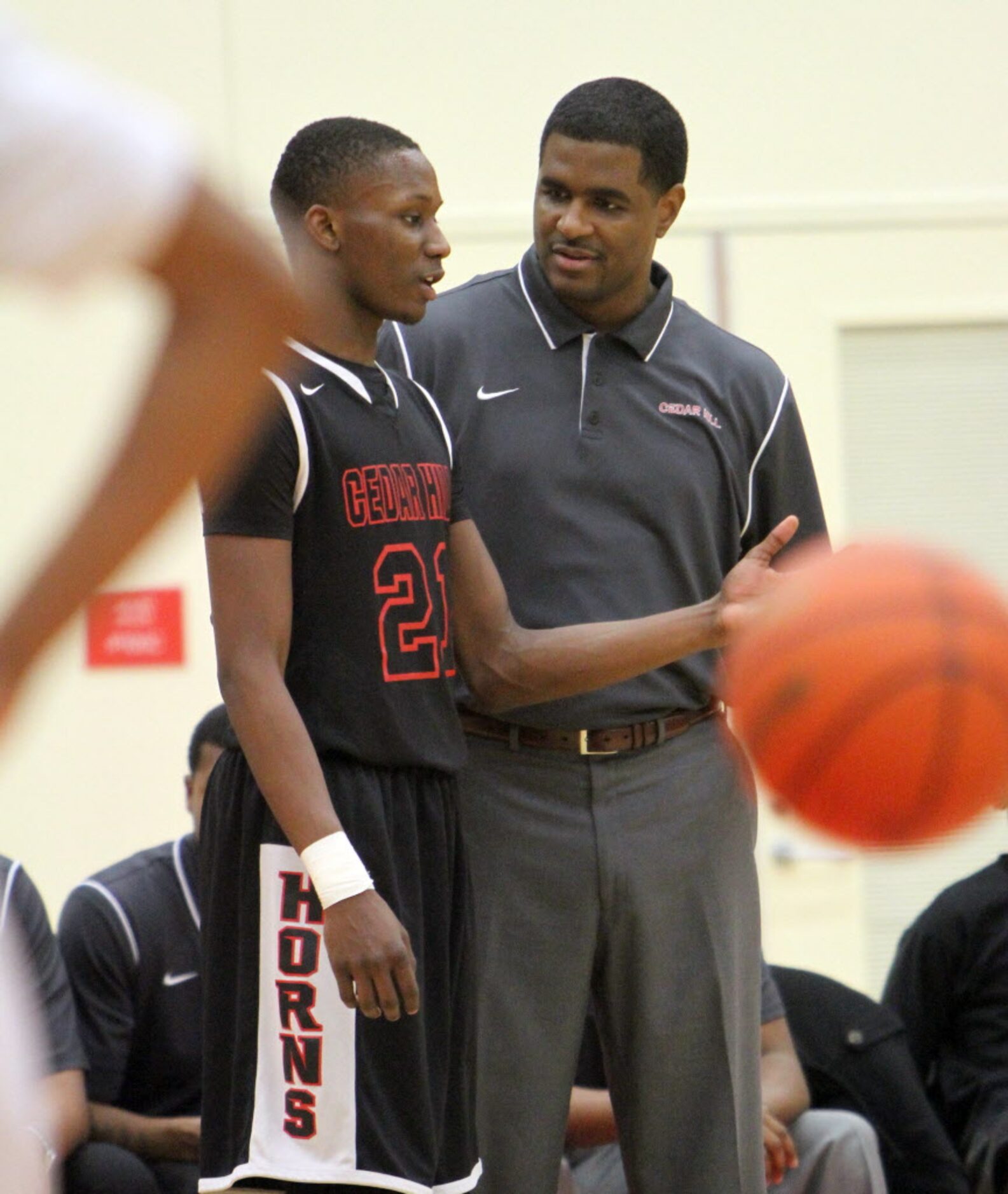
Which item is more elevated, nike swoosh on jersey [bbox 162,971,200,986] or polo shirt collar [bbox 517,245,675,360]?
polo shirt collar [bbox 517,245,675,360]

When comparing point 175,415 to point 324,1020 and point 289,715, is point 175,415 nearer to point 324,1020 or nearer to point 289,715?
point 289,715

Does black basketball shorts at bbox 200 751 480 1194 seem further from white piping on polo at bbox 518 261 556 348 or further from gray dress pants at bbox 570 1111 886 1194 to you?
gray dress pants at bbox 570 1111 886 1194

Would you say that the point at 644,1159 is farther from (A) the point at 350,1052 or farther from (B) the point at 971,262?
(B) the point at 971,262

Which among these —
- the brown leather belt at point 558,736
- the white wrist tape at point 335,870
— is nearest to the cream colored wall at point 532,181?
the brown leather belt at point 558,736

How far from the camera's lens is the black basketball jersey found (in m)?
2.47

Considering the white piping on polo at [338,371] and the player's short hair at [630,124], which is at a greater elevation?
the player's short hair at [630,124]

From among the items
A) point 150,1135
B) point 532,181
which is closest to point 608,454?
point 150,1135

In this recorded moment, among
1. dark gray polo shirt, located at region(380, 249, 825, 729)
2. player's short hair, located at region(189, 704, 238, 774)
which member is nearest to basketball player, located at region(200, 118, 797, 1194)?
dark gray polo shirt, located at region(380, 249, 825, 729)

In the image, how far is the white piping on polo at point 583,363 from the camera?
9.95 ft

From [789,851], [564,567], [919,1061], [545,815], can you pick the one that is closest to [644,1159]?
[545,815]

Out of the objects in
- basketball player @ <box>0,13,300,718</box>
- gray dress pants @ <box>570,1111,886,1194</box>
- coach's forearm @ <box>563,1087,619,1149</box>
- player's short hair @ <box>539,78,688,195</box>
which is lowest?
gray dress pants @ <box>570,1111,886,1194</box>

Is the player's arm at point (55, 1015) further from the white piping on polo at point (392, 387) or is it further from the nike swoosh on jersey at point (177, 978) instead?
the white piping on polo at point (392, 387)

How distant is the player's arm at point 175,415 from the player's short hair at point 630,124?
2.08m

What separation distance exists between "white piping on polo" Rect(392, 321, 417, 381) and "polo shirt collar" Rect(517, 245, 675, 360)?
0.75 ft
